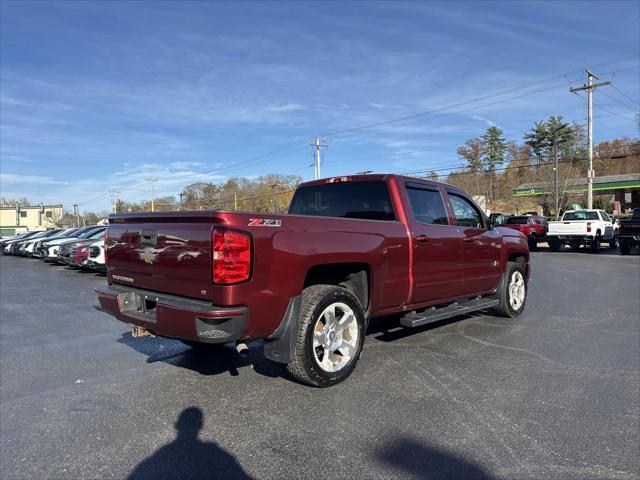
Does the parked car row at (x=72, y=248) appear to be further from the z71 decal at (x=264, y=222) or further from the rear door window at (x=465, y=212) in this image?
the z71 decal at (x=264, y=222)

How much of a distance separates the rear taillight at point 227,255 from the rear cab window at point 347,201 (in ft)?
7.10

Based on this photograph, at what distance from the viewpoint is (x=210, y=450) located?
314cm

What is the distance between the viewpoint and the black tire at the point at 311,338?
12.8 ft

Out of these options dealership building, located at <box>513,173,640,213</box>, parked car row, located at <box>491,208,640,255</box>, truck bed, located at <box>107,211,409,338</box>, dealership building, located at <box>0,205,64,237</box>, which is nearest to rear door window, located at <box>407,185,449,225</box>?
truck bed, located at <box>107,211,409,338</box>

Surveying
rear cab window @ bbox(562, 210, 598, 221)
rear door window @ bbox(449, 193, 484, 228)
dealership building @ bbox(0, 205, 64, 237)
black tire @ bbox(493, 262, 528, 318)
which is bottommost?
black tire @ bbox(493, 262, 528, 318)

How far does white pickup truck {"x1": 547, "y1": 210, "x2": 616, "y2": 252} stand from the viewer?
2142 cm

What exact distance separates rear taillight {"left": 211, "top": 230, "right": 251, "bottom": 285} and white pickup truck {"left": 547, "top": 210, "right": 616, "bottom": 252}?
71.9 feet

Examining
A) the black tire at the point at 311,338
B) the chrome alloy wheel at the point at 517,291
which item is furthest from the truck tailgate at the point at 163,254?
the chrome alloy wheel at the point at 517,291

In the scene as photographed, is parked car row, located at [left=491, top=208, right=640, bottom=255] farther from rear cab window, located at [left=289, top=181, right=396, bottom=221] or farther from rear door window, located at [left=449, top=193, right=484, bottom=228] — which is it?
rear cab window, located at [left=289, top=181, right=396, bottom=221]

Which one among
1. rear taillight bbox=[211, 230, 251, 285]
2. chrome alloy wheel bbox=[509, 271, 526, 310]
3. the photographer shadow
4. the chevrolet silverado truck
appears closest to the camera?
the photographer shadow

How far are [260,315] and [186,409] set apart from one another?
105 cm

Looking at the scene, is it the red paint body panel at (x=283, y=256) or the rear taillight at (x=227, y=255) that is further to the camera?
the red paint body panel at (x=283, y=256)

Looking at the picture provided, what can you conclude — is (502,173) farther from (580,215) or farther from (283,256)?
(283,256)

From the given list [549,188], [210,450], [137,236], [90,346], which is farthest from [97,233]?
[549,188]
